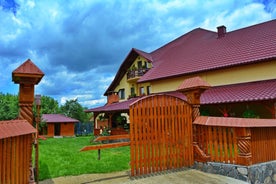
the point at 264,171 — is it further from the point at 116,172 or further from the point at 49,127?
the point at 49,127

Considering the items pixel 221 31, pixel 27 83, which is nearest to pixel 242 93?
pixel 221 31

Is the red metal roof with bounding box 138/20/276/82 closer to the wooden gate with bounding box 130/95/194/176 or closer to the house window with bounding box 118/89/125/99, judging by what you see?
the house window with bounding box 118/89/125/99

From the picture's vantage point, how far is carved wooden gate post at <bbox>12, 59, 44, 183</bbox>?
15.3ft

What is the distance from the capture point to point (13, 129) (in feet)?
12.6

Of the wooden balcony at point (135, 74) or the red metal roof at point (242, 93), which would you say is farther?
the wooden balcony at point (135, 74)

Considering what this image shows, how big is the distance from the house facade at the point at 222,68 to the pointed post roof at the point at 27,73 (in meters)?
10.0

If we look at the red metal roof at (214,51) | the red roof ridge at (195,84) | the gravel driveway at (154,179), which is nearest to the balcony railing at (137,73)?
the red metal roof at (214,51)

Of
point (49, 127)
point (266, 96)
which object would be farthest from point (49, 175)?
point (49, 127)

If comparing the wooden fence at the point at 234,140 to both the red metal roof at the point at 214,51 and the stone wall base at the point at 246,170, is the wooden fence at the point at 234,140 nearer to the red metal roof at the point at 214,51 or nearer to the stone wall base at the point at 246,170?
the stone wall base at the point at 246,170

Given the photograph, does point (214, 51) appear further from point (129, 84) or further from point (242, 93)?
point (129, 84)

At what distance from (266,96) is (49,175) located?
976 cm

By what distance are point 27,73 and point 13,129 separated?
1253 mm

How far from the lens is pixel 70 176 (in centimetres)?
643

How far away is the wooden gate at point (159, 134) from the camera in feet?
19.4
